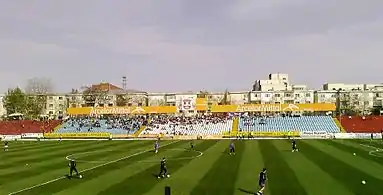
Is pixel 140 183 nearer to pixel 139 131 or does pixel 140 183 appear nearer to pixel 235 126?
pixel 139 131

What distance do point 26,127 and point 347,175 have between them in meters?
→ 94.3

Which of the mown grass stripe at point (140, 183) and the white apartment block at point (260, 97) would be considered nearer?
the mown grass stripe at point (140, 183)

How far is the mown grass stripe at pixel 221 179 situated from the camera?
93.7ft

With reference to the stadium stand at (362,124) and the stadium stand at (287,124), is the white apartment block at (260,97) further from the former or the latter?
the stadium stand at (287,124)

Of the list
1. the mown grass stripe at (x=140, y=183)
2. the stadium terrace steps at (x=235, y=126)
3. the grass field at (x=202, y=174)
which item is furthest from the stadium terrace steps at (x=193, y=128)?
the mown grass stripe at (x=140, y=183)

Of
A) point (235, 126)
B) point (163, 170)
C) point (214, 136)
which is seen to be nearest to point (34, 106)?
point (235, 126)

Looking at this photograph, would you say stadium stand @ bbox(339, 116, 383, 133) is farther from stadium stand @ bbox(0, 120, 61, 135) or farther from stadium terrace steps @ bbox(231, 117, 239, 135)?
stadium stand @ bbox(0, 120, 61, 135)

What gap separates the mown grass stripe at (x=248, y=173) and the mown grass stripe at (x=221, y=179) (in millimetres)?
392

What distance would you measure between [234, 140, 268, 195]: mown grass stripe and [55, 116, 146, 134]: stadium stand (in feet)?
185

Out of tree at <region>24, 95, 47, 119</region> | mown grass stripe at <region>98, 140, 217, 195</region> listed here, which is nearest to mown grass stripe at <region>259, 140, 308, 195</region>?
mown grass stripe at <region>98, 140, 217, 195</region>

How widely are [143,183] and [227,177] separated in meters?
6.49

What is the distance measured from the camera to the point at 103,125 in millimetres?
108938

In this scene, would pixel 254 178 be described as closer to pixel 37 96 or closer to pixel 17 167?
pixel 17 167

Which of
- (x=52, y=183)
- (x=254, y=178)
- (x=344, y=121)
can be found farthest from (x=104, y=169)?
(x=344, y=121)
